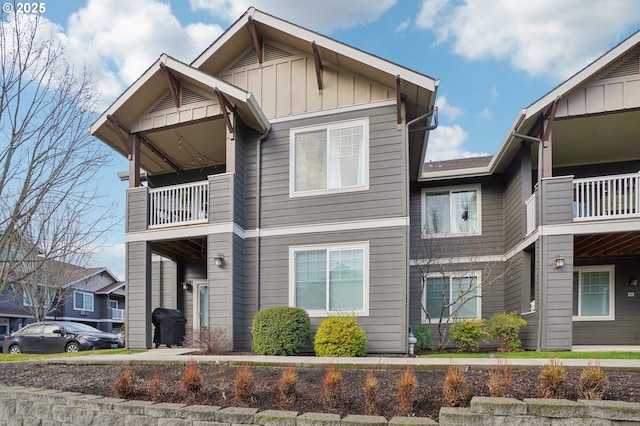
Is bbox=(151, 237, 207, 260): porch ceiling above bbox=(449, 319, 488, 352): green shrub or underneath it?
above

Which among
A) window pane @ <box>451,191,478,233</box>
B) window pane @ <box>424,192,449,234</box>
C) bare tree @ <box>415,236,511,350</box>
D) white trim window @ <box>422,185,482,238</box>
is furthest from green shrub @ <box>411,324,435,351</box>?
window pane @ <box>451,191,478,233</box>

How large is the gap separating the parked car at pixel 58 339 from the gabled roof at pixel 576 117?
1272 centimetres

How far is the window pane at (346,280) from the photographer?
328 inches

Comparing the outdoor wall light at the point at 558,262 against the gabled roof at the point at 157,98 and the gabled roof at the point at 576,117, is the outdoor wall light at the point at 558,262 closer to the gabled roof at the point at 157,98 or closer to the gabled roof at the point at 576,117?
the gabled roof at the point at 576,117

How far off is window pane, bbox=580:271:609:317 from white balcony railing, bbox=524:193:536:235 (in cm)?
282

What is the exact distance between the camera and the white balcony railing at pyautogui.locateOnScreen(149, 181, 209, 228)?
30.8 ft

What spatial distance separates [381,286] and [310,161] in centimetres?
304

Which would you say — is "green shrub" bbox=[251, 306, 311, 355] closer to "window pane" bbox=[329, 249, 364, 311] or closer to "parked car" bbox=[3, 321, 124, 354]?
"window pane" bbox=[329, 249, 364, 311]

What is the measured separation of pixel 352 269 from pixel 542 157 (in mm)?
4586

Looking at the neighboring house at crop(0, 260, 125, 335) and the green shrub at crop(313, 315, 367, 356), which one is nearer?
the green shrub at crop(313, 315, 367, 356)

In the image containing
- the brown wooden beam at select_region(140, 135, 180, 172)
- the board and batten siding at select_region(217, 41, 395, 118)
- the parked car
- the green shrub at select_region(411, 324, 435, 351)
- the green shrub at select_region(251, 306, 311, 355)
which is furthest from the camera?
the parked car

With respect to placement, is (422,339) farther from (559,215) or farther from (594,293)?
(594,293)

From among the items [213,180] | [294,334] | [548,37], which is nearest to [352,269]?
[294,334]

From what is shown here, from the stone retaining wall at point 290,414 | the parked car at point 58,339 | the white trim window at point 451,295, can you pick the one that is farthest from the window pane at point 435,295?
the parked car at point 58,339
